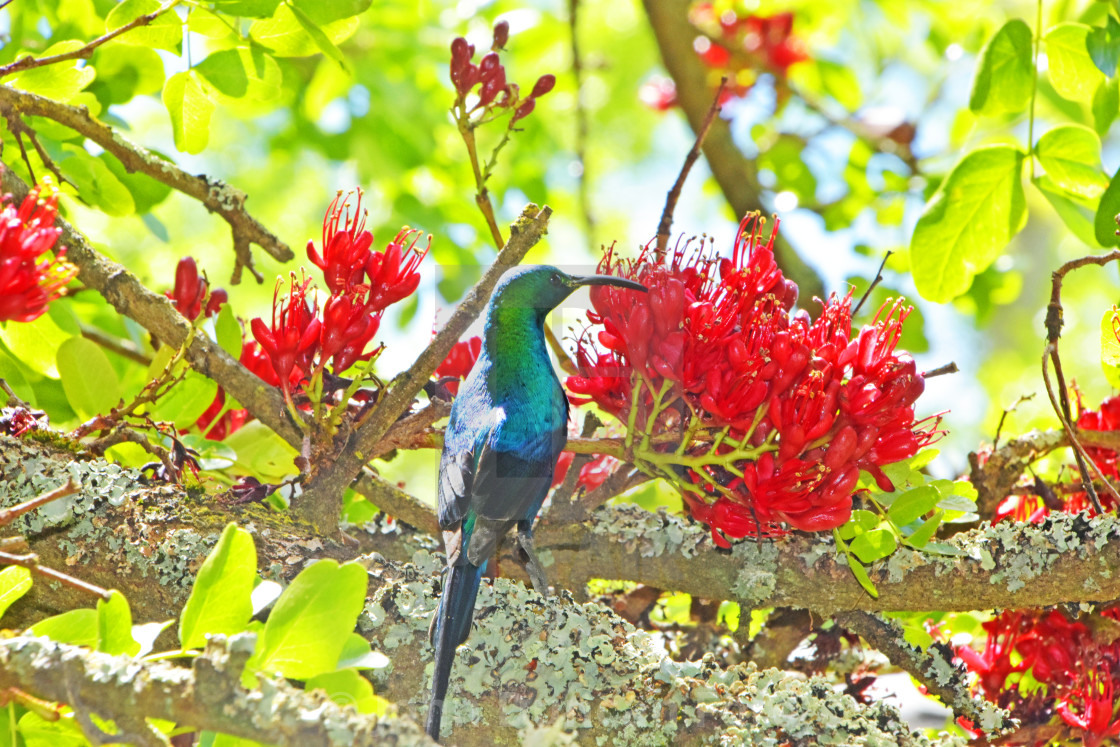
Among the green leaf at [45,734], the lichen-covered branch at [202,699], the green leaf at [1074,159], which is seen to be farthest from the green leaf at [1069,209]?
the green leaf at [45,734]

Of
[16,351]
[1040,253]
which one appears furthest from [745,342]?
Result: [1040,253]

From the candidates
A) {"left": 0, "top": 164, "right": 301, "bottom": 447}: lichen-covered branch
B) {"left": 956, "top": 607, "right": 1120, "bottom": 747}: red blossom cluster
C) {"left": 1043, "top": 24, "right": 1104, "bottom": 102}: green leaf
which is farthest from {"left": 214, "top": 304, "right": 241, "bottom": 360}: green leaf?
{"left": 1043, "top": 24, "right": 1104, "bottom": 102}: green leaf

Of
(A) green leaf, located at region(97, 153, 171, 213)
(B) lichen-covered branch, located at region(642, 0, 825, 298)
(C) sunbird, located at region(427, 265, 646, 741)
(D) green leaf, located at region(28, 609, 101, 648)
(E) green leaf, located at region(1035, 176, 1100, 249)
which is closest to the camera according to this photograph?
(D) green leaf, located at region(28, 609, 101, 648)

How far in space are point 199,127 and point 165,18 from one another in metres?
0.24

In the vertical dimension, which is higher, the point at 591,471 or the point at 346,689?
the point at 591,471

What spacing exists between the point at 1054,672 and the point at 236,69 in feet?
6.19

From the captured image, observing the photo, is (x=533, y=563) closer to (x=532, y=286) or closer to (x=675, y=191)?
(x=532, y=286)

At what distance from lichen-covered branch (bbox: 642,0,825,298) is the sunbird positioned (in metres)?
1.85

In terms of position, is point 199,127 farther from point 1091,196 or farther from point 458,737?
point 1091,196

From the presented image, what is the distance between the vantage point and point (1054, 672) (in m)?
1.70

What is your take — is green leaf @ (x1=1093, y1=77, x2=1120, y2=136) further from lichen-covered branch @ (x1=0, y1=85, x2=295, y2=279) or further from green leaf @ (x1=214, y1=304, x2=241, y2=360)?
green leaf @ (x1=214, y1=304, x2=241, y2=360)

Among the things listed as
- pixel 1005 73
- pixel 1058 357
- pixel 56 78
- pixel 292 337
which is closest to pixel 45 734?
pixel 292 337

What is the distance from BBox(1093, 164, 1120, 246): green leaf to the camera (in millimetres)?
1684

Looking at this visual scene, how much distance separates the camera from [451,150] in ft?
13.1
